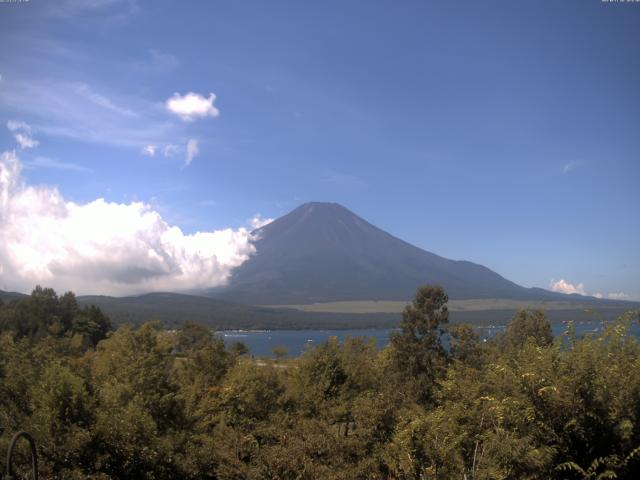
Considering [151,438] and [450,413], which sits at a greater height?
[450,413]

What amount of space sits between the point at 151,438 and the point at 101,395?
2.05 meters

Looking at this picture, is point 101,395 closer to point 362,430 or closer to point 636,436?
point 362,430

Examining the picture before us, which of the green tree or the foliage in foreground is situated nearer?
the foliage in foreground

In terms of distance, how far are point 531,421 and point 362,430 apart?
2927 millimetres

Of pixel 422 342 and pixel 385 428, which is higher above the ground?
pixel 385 428

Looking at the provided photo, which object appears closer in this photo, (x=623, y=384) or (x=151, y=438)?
(x=623, y=384)

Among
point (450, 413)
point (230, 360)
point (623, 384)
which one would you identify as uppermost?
point (623, 384)

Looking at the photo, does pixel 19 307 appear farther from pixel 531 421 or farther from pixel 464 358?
pixel 531 421

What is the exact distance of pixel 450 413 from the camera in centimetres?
948

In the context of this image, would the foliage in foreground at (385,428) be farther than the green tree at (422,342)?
No

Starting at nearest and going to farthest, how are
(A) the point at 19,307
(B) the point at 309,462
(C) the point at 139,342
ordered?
(B) the point at 309,462 → (C) the point at 139,342 → (A) the point at 19,307

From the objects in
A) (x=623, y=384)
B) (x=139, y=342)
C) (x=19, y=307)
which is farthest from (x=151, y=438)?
(x=19, y=307)

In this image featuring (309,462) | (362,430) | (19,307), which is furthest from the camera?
(19,307)

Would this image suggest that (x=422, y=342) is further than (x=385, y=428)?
Yes
